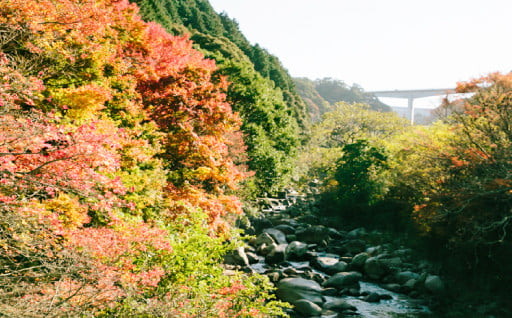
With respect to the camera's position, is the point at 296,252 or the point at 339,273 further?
the point at 296,252

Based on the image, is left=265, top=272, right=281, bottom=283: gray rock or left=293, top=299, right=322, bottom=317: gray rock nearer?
left=293, top=299, right=322, bottom=317: gray rock

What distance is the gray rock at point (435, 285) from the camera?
14133mm

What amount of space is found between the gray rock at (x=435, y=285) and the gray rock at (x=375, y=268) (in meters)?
2.26

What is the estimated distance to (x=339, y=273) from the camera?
51.9ft

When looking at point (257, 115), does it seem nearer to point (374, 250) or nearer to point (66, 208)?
point (374, 250)

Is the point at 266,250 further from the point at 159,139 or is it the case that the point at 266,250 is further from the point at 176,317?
the point at 176,317

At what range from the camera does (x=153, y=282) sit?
7.38 metres

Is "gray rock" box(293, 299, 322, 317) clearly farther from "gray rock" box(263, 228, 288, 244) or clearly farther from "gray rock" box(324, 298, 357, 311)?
"gray rock" box(263, 228, 288, 244)

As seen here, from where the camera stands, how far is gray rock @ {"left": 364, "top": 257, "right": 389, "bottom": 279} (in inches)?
645

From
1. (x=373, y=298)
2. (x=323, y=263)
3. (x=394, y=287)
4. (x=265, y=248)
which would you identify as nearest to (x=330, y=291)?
(x=373, y=298)

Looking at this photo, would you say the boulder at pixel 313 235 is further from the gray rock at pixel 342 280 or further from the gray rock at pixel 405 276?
the gray rock at pixel 405 276

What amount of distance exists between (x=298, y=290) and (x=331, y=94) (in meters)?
104

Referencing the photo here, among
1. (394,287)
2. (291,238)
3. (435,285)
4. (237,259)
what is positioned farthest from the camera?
(291,238)

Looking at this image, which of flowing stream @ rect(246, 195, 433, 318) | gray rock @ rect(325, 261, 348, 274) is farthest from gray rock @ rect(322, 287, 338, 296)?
gray rock @ rect(325, 261, 348, 274)
